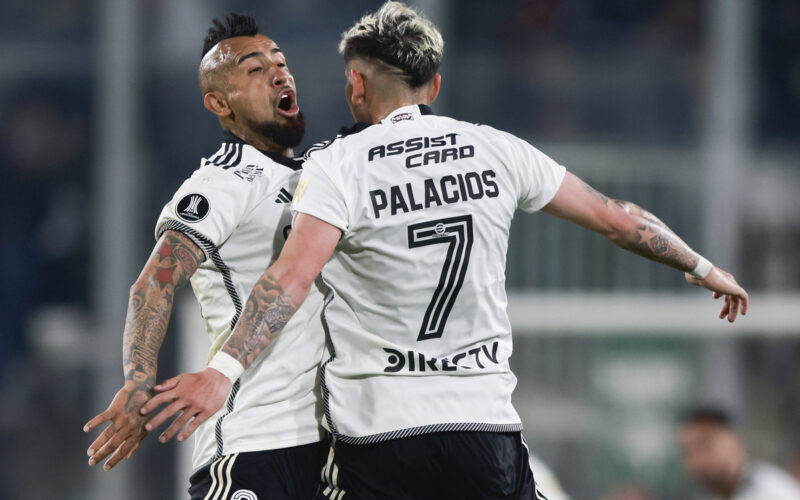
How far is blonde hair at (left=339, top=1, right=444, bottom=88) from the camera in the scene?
2.85 meters

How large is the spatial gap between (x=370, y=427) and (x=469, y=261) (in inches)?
18.1

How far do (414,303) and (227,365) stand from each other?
479 millimetres

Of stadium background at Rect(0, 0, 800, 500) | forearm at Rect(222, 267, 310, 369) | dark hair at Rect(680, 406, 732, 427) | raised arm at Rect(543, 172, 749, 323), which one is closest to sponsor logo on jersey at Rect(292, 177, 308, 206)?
forearm at Rect(222, 267, 310, 369)

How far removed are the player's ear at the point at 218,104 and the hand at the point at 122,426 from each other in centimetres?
98

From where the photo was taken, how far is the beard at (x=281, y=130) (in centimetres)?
312

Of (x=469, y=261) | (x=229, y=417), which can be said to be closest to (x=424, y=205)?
(x=469, y=261)

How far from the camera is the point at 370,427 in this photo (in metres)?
2.68

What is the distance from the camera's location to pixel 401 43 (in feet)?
9.36

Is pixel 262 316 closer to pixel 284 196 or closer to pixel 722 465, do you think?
pixel 284 196

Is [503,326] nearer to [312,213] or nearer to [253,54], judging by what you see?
[312,213]

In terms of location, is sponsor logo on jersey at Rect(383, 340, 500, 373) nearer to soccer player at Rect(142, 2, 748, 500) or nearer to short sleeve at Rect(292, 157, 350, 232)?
soccer player at Rect(142, 2, 748, 500)

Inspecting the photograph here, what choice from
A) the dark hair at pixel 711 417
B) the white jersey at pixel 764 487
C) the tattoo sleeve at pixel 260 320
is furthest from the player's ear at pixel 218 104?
the white jersey at pixel 764 487

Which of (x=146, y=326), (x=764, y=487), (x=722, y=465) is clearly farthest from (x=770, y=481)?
(x=146, y=326)

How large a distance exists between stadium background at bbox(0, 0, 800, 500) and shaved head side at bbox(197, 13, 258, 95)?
4.39 metres
